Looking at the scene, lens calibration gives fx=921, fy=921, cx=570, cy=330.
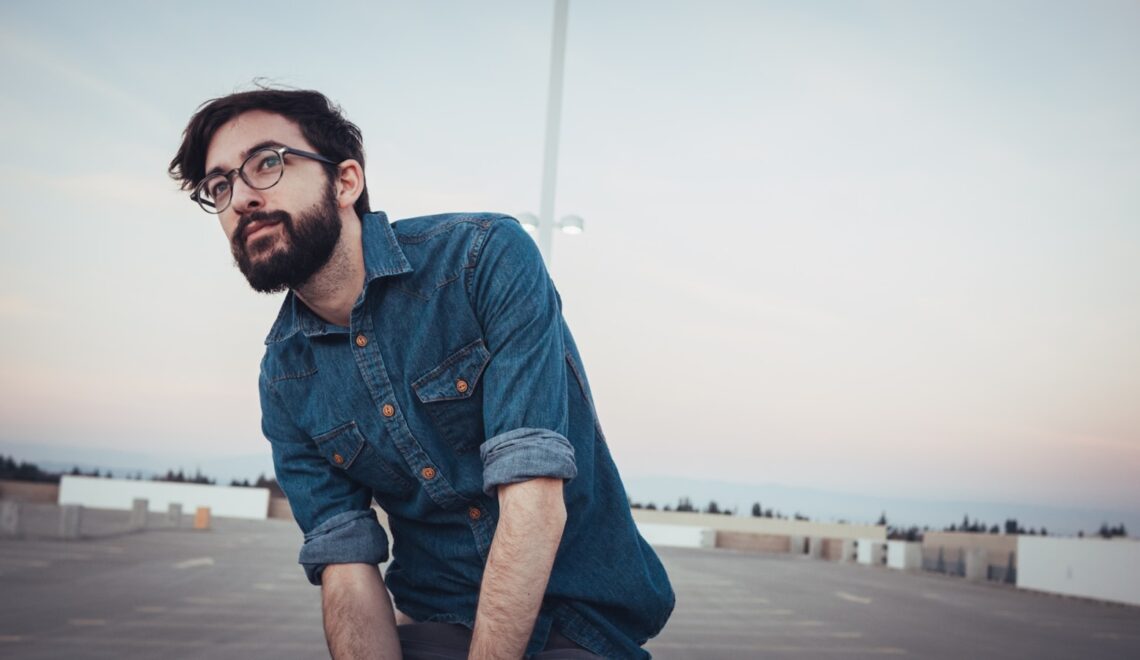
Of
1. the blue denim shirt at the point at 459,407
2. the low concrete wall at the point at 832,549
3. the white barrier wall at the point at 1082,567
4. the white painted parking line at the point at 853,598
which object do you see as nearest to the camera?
the blue denim shirt at the point at 459,407

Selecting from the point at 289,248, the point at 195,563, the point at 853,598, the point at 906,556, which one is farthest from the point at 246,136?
the point at 906,556

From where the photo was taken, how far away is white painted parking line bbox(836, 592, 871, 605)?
13.8 metres

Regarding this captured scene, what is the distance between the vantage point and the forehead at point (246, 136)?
2033 millimetres

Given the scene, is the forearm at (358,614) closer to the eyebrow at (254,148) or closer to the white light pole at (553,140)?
the eyebrow at (254,148)

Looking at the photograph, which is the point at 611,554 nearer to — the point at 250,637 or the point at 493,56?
the point at 250,637

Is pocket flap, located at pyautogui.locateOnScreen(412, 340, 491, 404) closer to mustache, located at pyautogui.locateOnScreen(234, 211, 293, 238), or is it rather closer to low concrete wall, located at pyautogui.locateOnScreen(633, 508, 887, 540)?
mustache, located at pyautogui.locateOnScreen(234, 211, 293, 238)

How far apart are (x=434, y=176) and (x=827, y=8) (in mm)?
6949

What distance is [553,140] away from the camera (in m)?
12.1

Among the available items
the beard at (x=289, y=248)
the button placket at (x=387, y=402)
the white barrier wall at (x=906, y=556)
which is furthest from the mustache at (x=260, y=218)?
the white barrier wall at (x=906, y=556)

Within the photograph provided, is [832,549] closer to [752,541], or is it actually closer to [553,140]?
[752,541]

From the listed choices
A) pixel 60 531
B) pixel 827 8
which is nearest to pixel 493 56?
pixel 827 8

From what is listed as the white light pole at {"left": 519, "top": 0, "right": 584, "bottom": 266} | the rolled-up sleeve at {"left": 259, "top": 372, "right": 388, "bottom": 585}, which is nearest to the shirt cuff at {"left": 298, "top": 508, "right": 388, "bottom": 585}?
the rolled-up sleeve at {"left": 259, "top": 372, "right": 388, "bottom": 585}

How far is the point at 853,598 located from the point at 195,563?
33.2 feet

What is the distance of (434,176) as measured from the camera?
15609 mm
